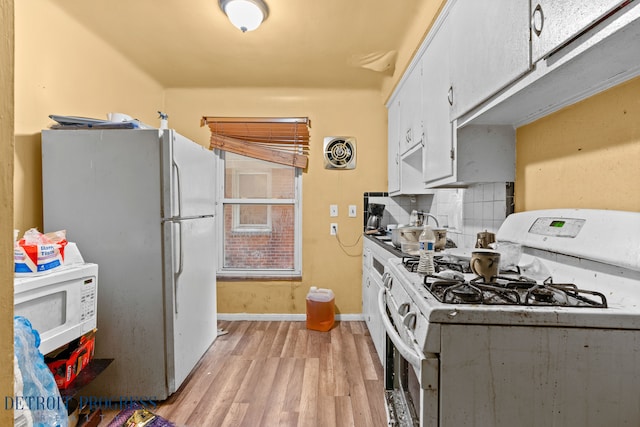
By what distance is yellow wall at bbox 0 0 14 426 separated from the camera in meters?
0.54

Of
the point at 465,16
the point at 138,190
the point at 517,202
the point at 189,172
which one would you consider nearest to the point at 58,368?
the point at 138,190

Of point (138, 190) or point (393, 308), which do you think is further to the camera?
point (138, 190)

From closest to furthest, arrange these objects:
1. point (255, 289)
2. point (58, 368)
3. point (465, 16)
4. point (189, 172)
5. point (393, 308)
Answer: point (393, 308)
point (465, 16)
point (58, 368)
point (189, 172)
point (255, 289)

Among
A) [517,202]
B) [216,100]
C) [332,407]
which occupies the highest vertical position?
[216,100]

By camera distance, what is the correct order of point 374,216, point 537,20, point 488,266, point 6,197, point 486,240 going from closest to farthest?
1. point 6,197
2. point 537,20
3. point 488,266
4. point 486,240
5. point 374,216

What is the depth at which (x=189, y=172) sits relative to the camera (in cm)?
203

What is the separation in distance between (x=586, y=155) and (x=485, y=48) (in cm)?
54

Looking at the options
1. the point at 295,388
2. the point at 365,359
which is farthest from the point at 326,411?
the point at 365,359

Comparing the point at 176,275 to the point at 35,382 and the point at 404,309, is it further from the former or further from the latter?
the point at 404,309

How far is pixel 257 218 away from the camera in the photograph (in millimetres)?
3211

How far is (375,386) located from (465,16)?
6.78ft

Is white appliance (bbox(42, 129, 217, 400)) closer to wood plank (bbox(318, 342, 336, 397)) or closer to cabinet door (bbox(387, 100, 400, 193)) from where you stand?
wood plank (bbox(318, 342, 336, 397))

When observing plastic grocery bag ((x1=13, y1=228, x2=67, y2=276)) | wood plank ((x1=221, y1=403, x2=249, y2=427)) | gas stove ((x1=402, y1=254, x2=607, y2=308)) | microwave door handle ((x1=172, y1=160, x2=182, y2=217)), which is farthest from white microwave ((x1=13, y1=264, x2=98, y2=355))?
gas stove ((x1=402, y1=254, x2=607, y2=308))

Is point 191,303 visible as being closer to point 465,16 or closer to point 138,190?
point 138,190
